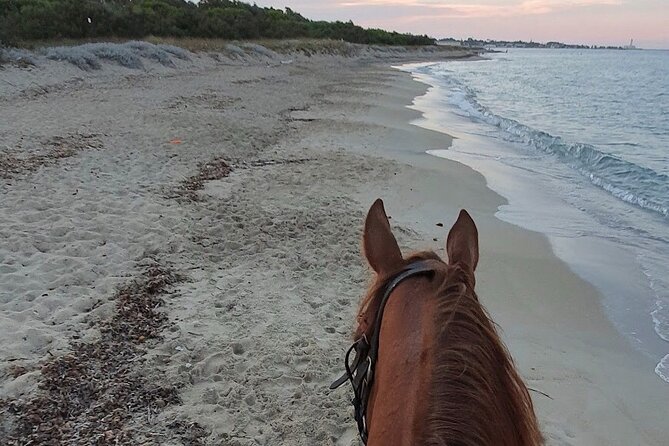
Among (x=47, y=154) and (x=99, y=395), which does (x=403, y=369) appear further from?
(x=47, y=154)

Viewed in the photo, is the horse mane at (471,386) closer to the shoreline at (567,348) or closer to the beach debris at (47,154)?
the shoreline at (567,348)

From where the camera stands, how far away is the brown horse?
120 cm

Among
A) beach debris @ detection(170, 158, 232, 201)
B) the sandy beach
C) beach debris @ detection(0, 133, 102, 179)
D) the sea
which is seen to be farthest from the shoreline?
beach debris @ detection(0, 133, 102, 179)

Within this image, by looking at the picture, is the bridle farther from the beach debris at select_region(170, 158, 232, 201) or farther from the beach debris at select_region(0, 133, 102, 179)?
the beach debris at select_region(0, 133, 102, 179)

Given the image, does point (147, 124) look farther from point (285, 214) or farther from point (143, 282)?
point (143, 282)

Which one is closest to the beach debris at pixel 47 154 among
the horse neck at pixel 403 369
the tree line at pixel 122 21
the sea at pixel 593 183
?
the sea at pixel 593 183

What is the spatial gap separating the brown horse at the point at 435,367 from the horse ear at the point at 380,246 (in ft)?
0.10

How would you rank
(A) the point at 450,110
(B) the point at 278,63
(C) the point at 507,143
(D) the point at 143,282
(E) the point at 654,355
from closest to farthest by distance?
1. (E) the point at 654,355
2. (D) the point at 143,282
3. (C) the point at 507,143
4. (A) the point at 450,110
5. (B) the point at 278,63

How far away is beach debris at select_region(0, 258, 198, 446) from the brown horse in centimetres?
219

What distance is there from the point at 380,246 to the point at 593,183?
1099cm

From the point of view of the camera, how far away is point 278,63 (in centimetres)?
3697

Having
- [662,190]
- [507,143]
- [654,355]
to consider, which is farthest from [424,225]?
[507,143]

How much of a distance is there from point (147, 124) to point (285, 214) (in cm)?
613

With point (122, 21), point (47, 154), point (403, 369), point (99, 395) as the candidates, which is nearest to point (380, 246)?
point (403, 369)
